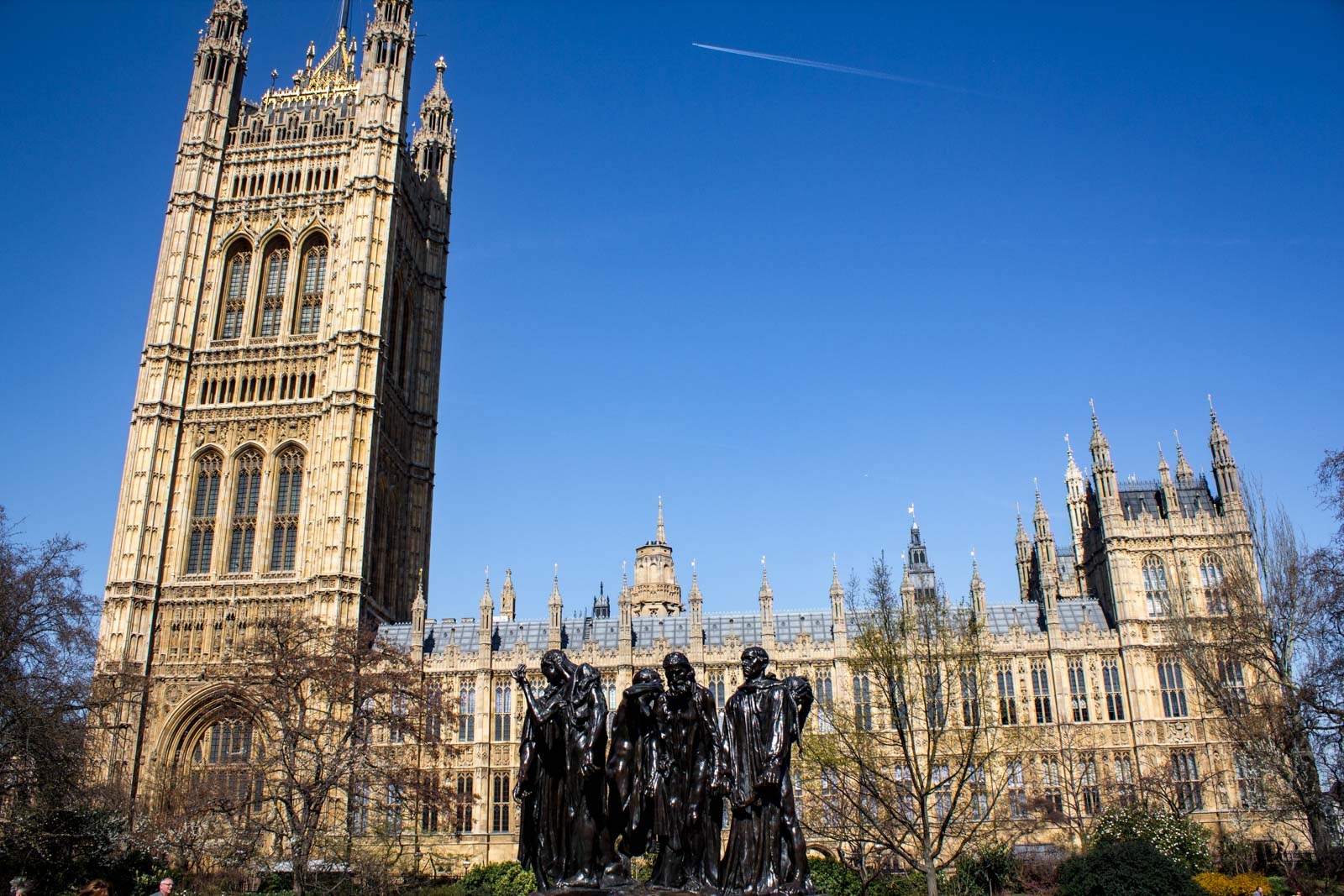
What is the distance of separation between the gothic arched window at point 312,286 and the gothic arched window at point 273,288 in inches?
34.1

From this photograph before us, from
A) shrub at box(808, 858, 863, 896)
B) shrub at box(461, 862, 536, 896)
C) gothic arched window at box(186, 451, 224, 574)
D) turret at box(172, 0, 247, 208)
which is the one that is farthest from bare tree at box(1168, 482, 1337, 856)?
turret at box(172, 0, 247, 208)

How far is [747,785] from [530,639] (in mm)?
36243

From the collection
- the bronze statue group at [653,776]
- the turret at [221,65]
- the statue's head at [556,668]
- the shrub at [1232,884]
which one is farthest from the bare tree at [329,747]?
the turret at [221,65]

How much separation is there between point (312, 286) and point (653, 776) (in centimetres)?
4494

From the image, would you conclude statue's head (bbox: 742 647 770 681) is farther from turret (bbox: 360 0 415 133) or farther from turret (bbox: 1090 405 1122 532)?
turret (bbox: 360 0 415 133)

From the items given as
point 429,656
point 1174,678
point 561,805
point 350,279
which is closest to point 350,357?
point 350,279

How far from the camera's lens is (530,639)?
156 ft

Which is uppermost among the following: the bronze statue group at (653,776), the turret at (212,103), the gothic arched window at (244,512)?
the turret at (212,103)

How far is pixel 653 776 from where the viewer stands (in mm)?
12828

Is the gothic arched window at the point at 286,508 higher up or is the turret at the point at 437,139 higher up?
the turret at the point at 437,139

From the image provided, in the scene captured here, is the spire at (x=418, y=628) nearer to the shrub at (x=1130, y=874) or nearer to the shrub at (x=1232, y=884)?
the shrub at (x=1130, y=874)

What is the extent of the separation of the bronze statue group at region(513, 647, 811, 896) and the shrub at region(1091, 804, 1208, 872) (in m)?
20.7

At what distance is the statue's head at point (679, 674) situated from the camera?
41.6 feet

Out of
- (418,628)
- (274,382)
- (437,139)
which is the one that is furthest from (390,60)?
(418,628)
